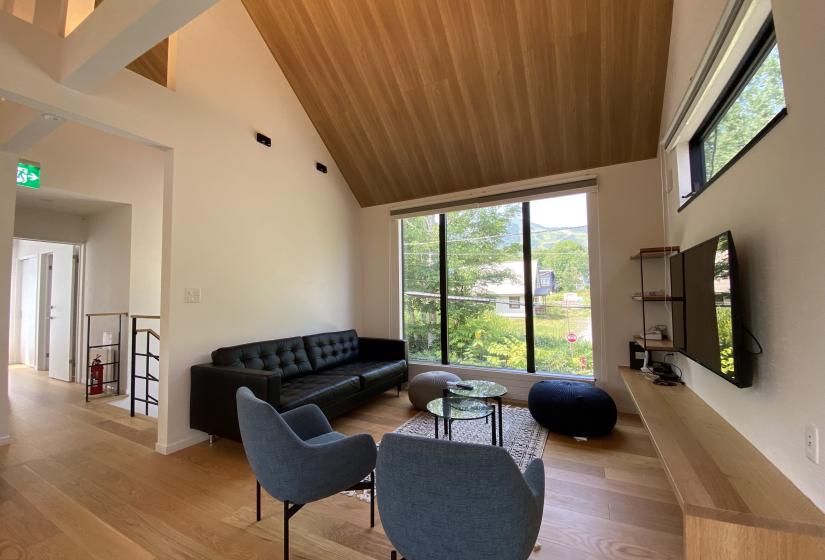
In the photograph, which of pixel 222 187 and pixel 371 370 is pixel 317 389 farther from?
pixel 222 187

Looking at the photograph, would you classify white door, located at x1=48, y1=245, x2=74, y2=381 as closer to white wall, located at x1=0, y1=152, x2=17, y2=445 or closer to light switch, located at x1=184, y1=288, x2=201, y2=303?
white wall, located at x1=0, y1=152, x2=17, y2=445

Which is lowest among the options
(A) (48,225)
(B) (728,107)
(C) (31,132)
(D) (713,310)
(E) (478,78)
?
(D) (713,310)

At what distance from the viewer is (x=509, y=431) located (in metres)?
3.19

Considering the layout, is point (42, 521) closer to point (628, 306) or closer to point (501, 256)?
point (501, 256)

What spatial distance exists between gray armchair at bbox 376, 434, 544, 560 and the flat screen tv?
135cm

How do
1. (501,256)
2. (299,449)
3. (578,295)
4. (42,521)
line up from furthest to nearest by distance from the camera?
(501,256) < (578,295) < (42,521) < (299,449)

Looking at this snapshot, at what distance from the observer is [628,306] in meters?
3.68

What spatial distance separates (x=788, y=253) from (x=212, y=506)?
3.26m

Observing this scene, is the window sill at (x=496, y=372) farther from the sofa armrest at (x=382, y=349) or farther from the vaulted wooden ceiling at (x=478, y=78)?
the vaulted wooden ceiling at (x=478, y=78)

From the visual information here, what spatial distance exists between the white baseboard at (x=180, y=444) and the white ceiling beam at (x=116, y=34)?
8.98ft

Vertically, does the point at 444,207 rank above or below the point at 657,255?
above

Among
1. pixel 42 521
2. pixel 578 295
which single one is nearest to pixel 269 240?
pixel 42 521

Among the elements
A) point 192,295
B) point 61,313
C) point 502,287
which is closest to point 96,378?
point 61,313

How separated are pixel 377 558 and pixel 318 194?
4.04 metres
